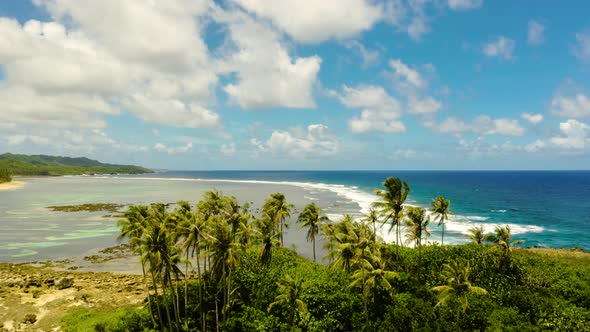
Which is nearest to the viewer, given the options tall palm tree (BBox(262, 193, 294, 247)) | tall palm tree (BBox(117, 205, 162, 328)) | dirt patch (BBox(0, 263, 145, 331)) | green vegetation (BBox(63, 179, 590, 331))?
green vegetation (BBox(63, 179, 590, 331))

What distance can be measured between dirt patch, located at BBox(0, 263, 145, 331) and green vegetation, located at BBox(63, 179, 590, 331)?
4418mm

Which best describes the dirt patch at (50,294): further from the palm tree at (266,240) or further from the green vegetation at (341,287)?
the palm tree at (266,240)

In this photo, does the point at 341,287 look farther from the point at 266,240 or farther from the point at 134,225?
the point at 134,225

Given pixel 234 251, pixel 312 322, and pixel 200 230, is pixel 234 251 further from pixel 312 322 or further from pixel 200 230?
pixel 312 322

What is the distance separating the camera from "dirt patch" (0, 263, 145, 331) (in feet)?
155

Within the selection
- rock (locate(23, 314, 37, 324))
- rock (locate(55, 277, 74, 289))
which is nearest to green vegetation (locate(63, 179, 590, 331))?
rock (locate(23, 314, 37, 324))

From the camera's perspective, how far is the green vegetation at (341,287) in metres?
38.8

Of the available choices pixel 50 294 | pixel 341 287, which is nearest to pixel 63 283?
pixel 50 294

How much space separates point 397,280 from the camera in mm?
50625

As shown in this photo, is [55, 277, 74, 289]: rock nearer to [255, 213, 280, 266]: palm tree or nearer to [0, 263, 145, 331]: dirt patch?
[0, 263, 145, 331]: dirt patch

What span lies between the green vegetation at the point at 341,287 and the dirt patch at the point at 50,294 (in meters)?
4.42

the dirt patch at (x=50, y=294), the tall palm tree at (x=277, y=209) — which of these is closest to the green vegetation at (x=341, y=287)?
→ the dirt patch at (x=50, y=294)

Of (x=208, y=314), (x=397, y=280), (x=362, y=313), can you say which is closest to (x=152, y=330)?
(x=208, y=314)

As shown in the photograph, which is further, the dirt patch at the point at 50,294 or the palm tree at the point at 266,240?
the palm tree at the point at 266,240
